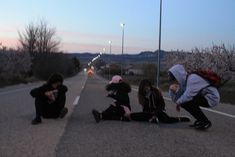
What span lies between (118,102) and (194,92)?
260cm

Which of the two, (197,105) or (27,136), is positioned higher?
(197,105)

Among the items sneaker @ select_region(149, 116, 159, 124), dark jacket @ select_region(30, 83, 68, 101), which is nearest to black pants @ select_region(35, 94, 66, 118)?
dark jacket @ select_region(30, 83, 68, 101)

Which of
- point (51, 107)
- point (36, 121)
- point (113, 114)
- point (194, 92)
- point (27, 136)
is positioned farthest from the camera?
point (51, 107)

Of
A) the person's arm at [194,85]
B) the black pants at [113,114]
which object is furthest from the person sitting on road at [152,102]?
the person's arm at [194,85]

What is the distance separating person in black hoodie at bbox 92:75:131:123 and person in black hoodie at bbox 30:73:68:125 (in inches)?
41.6

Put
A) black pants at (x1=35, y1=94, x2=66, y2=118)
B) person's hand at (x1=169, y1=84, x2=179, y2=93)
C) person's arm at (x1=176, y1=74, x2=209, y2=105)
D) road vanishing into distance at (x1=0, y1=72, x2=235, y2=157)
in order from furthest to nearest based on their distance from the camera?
black pants at (x1=35, y1=94, x2=66, y2=118), person's hand at (x1=169, y1=84, x2=179, y2=93), person's arm at (x1=176, y1=74, x2=209, y2=105), road vanishing into distance at (x1=0, y1=72, x2=235, y2=157)

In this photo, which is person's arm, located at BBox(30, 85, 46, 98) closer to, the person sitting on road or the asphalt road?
the asphalt road

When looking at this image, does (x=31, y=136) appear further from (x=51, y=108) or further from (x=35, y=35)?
(x=35, y=35)

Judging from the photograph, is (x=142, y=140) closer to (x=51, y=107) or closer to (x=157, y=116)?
(x=157, y=116)

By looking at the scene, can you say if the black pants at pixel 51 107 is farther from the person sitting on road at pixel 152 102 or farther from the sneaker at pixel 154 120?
the sneaker at pixel 154 120

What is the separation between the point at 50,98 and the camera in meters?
14.0

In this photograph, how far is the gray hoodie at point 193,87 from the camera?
39.8ft

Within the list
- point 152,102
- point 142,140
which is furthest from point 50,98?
point 142,140

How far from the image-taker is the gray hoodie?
12125mm
